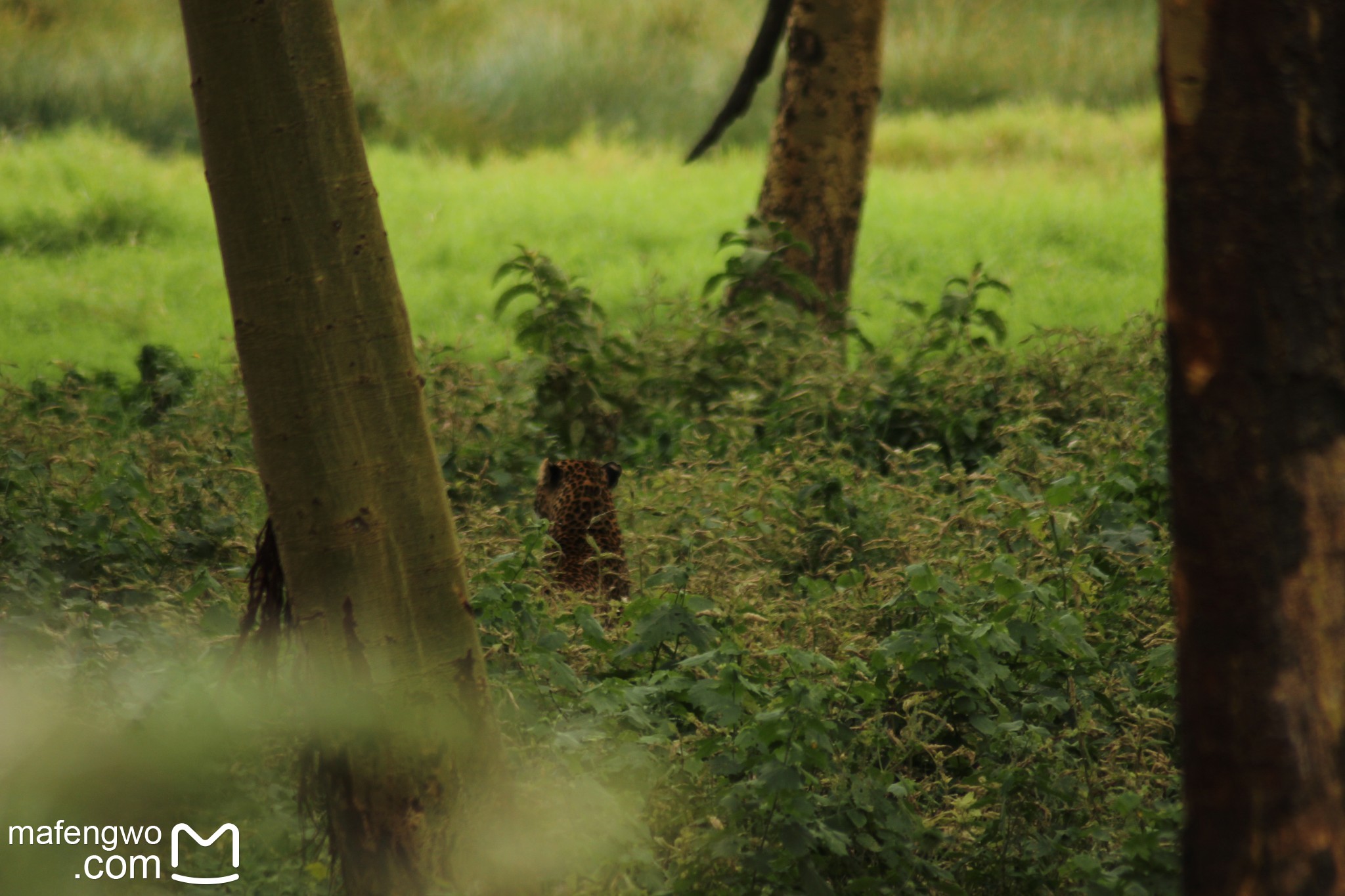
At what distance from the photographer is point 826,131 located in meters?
7.95

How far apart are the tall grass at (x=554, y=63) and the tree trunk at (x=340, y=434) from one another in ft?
46.2

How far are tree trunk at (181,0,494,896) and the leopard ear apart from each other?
1857 millimetres

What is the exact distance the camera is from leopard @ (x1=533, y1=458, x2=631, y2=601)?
4219 millimetres

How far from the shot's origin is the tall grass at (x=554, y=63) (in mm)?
16391

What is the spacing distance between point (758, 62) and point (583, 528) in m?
2.99

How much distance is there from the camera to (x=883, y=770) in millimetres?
2842

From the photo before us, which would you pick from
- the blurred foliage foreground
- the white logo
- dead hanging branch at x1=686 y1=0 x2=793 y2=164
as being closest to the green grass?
dead hanging branch at x1=686 y1=0 x2=793 y2=164

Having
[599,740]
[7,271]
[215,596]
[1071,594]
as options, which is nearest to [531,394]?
[215,596]

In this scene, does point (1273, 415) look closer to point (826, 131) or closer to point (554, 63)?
point (826, 131)

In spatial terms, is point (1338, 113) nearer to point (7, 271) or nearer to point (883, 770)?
point (883, 770)

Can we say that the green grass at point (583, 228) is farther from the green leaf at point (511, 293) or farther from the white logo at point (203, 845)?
the white logo at point (203, 845)

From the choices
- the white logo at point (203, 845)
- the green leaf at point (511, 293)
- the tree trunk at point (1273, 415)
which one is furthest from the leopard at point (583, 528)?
the tree trunk at point (1273, 415)

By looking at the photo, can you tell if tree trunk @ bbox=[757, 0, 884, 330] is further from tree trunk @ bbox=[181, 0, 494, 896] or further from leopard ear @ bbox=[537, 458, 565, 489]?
tree trunk @ bbox=[181, 0, 494, 896]

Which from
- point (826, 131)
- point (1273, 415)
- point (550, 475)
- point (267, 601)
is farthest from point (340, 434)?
point (826, 131)
